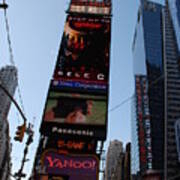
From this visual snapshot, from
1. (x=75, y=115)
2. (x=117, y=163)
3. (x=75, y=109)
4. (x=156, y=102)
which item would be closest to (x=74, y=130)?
(x=75, y=115)

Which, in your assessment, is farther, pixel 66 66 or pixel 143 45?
pixel 143 45

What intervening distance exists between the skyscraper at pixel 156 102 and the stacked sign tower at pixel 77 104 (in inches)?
2633

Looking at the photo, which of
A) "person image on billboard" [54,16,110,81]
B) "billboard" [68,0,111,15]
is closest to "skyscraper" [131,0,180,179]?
"billboard" [68,0,111,15]

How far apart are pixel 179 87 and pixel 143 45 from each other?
30.6 metres

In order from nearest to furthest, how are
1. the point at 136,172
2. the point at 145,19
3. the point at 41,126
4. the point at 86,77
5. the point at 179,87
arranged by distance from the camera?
the point at 41,126 → the point at 86,77 → the point at 136,172 → the point at 179,87 → the point at 145,19

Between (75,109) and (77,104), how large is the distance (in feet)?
2.26

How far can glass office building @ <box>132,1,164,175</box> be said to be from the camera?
376 ft

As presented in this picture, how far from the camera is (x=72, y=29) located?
112ft

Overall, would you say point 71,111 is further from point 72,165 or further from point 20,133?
point 20,133

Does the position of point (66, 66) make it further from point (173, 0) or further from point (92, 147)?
point (173, 0)

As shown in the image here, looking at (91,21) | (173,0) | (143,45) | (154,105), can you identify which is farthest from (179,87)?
(91,21)

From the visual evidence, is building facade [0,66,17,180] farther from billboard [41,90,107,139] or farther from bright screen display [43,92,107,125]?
billboard [41,90,107,139]

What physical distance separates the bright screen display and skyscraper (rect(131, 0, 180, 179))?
71.9 m

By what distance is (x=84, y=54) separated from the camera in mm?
32125
